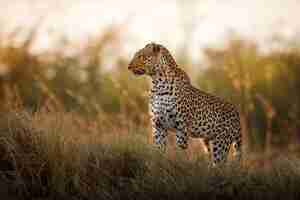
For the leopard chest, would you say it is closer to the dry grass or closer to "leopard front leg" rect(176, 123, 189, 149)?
"leopard front leg" rect(176, 123, 189, 149)

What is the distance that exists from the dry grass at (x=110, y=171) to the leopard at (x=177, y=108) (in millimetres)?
534

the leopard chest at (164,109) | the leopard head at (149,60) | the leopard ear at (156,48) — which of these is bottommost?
the leopard chest at (164,109)

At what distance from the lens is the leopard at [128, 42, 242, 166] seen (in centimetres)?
985

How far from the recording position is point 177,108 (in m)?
9.89

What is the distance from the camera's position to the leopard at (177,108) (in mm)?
9852

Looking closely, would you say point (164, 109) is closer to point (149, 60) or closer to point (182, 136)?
point (182, 136)

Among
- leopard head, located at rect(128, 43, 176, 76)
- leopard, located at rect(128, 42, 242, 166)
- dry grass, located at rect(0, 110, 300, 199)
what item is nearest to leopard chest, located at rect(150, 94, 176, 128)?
leopard, located at rect(128, 42, 242, 166)

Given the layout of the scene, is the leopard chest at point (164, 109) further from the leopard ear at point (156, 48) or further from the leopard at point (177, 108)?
the leopard ear at point (156, 48)

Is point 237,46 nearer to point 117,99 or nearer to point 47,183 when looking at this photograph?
point 117,99

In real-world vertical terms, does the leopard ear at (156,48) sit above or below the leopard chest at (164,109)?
above

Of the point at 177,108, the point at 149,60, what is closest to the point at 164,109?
the point at 177,108

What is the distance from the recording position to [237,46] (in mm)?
18234

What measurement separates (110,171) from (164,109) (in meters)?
1.34

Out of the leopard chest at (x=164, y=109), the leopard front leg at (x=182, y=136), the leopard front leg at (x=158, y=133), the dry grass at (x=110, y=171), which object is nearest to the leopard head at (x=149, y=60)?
the leopard chest at (x=164, y=109)
